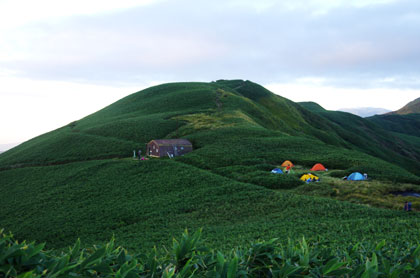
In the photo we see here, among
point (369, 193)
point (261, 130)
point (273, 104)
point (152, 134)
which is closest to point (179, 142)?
point (152, 134)

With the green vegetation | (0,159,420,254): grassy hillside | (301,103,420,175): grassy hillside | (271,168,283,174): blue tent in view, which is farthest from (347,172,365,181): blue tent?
(301,103,420,175): grassy hillside

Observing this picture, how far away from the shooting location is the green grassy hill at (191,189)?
26656 mm

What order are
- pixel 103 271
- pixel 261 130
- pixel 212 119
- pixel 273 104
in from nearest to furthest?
pixel 103 271 → pixel 261 130 → pixel 212 119 → pixel 273 104

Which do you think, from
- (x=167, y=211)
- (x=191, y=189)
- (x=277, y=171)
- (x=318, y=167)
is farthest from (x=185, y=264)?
(x=318, y=167)

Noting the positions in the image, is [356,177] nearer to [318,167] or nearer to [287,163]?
[318,167]

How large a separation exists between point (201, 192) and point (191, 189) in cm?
244

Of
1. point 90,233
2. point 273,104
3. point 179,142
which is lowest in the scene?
point 90,233

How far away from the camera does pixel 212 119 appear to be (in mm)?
83312

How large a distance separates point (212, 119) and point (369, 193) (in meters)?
52.9

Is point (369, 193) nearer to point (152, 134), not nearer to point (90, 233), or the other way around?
point (90, 233)

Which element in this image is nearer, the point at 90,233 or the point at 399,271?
the point at 399,271

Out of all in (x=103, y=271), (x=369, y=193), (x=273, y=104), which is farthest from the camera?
(x=273, y=104)

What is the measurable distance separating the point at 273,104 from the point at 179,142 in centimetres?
7193

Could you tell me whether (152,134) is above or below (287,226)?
above
